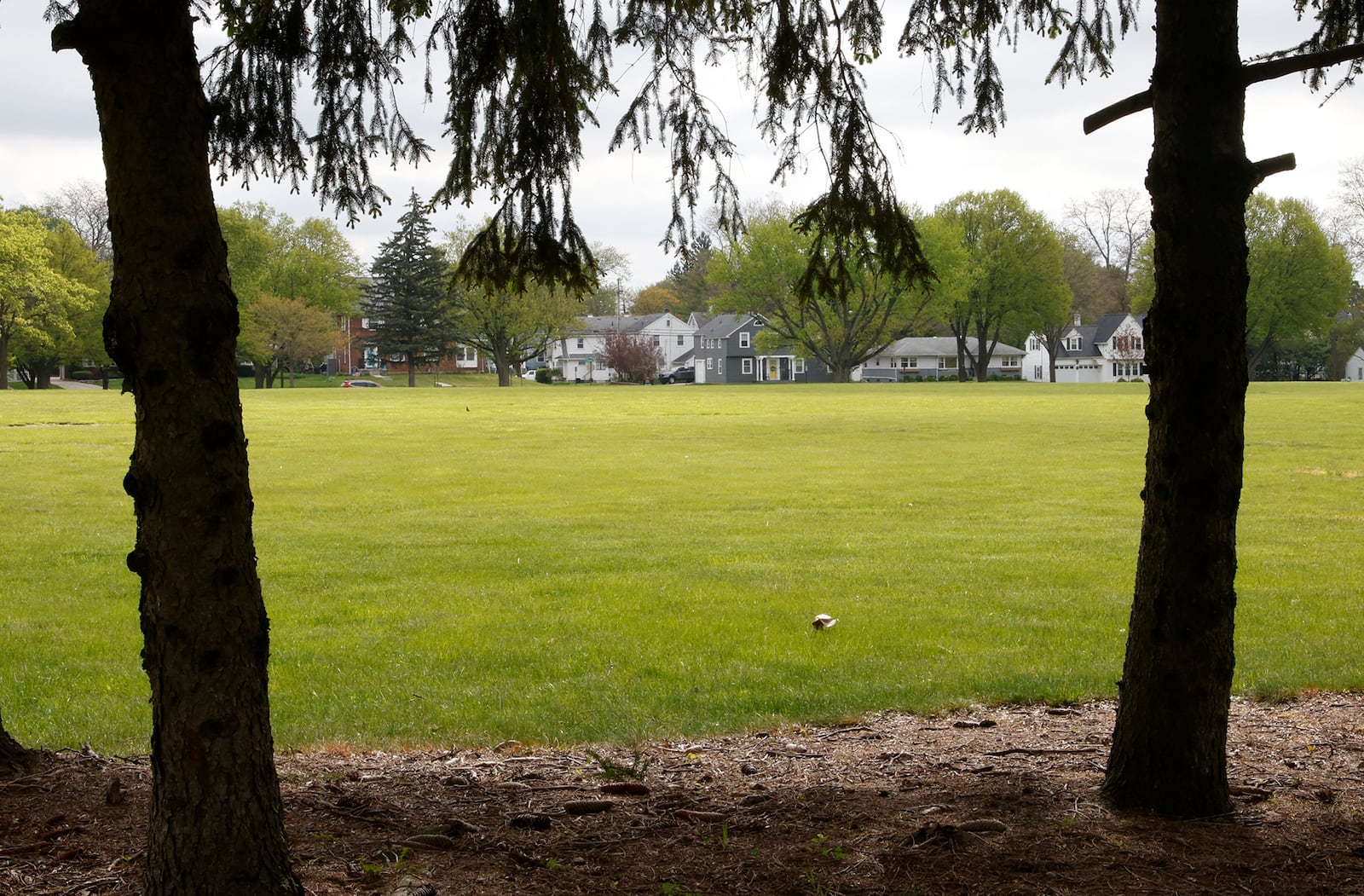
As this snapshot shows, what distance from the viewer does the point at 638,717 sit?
5.66m

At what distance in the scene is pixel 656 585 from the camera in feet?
31.1

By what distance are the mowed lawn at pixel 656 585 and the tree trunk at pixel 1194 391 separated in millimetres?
2291

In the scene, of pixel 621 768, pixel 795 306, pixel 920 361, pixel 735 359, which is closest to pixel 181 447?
pixel 621 768

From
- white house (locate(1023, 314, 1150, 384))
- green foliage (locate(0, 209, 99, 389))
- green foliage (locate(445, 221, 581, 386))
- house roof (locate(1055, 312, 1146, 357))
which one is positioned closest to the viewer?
green foliage (locate(0, 209, 99, 389))

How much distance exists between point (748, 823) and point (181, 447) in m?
2.15

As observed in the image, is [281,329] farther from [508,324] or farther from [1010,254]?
[1010,254]

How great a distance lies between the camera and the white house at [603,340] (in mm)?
96375

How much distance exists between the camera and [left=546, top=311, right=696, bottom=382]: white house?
96.4 meters

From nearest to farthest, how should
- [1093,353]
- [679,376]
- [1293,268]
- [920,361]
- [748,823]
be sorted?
[748,823]
[1293,268]
[679,376]
[920,361]
[1093,353]

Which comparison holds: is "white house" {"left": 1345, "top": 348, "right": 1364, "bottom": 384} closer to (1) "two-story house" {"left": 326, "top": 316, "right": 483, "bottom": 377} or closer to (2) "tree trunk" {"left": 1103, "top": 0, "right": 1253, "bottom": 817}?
(1) "two-story house" {"left": 326, "top": 316, "right": 483, "bottom": 377}

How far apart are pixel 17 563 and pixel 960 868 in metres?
9.80

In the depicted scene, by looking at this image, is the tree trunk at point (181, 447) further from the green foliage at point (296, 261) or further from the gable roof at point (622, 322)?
the gable roof at point (622, 322)

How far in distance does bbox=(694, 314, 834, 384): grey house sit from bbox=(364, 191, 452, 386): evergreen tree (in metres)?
29.3

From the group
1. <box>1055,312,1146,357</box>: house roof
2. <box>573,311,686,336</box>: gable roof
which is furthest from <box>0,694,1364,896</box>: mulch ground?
<box>1055,312,1146,357</box>: house roof
